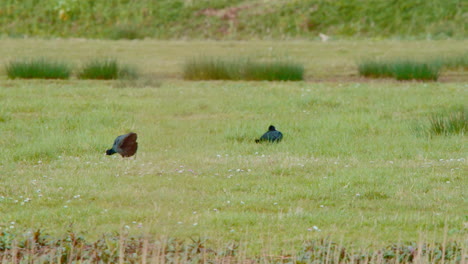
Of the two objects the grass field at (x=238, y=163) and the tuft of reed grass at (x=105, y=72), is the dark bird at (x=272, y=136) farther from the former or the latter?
the tuft of reed grass at (x=105, y=72)

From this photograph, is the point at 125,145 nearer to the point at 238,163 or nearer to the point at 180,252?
the point at 238,163

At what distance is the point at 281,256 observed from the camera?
659 cm

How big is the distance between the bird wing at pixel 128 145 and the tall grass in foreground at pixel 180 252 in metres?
3.72

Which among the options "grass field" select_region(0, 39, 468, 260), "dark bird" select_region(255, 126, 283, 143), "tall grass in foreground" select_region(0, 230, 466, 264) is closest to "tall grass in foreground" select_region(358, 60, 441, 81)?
"grass field" select_region(0, 39, 468, 260)

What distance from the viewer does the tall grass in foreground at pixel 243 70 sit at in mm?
19844

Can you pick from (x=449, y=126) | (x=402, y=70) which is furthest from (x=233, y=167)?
(x=402, y=70)

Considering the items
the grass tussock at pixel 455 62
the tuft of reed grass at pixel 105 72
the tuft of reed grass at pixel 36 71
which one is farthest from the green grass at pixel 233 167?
the grass tussock at pixel 455 62

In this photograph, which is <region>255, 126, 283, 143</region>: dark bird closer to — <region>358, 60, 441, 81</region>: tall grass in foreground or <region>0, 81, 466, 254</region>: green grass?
<region>0, 81, 466, 254</region>: green grass

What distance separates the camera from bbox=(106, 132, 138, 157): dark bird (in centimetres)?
1048

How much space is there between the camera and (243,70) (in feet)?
66.0

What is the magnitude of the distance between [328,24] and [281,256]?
106 feet

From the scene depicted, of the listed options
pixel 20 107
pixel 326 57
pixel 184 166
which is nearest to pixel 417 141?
pixel 184 166

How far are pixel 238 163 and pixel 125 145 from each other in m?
1.56

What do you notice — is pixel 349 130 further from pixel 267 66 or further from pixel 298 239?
A: pixel 267 66
